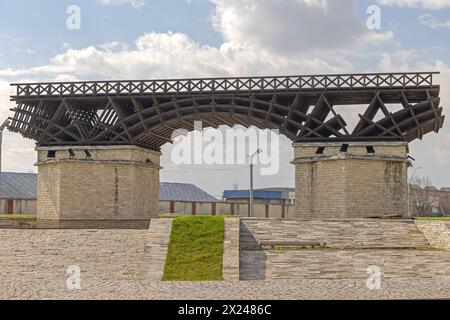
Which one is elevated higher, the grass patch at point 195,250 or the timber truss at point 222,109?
the timber truss at point 222,109

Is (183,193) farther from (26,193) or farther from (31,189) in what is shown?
(26,193)

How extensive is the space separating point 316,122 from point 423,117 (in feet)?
22.0

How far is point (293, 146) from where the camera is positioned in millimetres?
38500

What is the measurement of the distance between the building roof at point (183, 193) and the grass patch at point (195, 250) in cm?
5731

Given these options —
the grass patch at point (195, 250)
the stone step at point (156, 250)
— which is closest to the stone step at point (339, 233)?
the grass patch at point (195, 250)

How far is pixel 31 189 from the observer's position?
247ft

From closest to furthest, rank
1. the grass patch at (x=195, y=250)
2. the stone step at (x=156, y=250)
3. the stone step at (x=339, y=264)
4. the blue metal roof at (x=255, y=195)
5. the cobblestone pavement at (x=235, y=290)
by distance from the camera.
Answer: the cobblestone pavement at (x=235, y=290) → the grass patch at (x=195, y=250) → the stone step at (x=156, y=250) → the stone step at (x=339, y=264) → the blue metal roof at (x=255, y=195)

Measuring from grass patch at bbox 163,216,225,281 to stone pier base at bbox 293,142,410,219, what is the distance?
Result: 36.8ft

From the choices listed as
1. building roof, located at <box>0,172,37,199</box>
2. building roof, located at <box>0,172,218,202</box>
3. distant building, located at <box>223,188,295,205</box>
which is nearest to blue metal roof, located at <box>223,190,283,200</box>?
distant building, located at <box>223,188,295,205</box>

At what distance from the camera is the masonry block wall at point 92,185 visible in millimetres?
39625

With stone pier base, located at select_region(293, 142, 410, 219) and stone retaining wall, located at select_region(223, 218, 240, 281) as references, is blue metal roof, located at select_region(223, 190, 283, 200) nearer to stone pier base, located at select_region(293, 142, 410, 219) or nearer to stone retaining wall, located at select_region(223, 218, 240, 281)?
stone pier base, located at select_region(293, 142, 410, 219)

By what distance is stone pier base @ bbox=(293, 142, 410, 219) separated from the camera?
36344 millimetres

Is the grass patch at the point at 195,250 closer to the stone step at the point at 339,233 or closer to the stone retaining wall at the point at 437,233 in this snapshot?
the stone step at the point at 339,233
